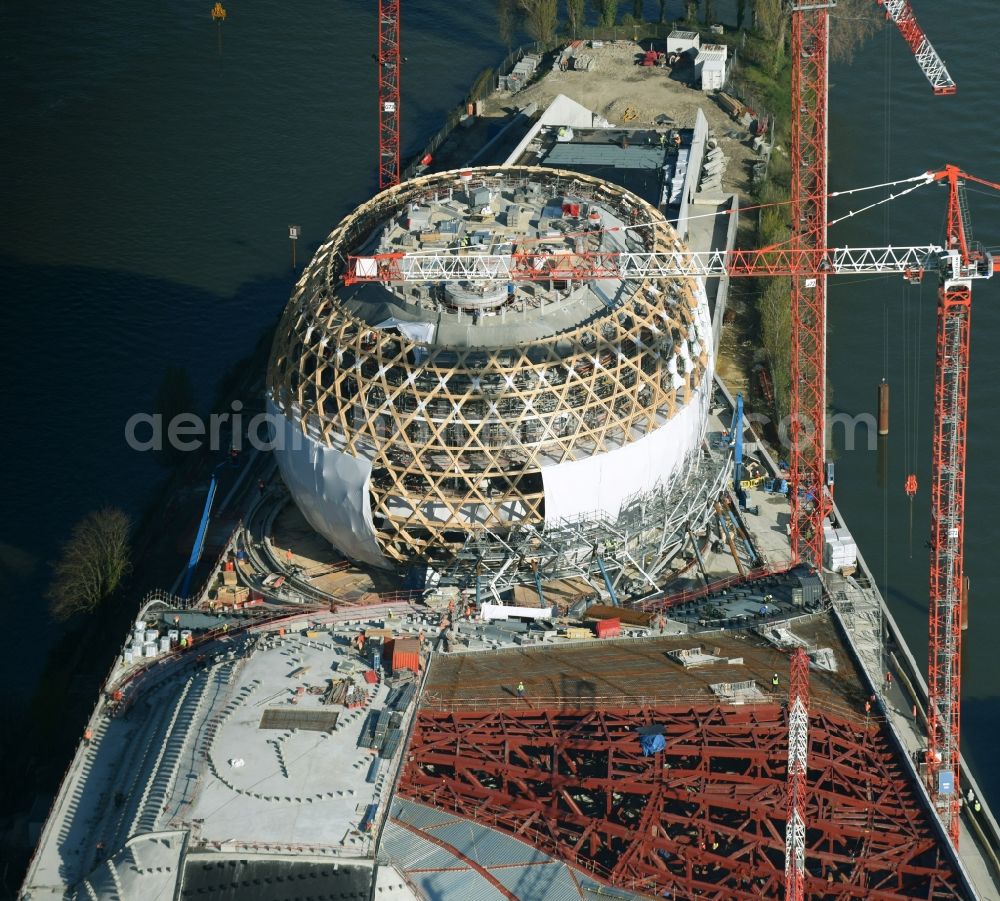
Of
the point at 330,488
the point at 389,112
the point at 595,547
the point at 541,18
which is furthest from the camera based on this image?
the point at 541,18

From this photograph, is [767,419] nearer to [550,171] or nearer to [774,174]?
[550,171]

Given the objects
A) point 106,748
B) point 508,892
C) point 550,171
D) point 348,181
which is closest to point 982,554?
point 550,171

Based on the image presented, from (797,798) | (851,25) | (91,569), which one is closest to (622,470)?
Result: (797,798)

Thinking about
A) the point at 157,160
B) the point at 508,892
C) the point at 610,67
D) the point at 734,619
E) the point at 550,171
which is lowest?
the point at 508,892

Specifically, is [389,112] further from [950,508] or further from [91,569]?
[950,508]

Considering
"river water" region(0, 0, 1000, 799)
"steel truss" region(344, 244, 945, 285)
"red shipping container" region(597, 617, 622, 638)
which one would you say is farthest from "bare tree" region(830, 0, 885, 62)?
"red shipping container" region(597, 617, 622, 638)

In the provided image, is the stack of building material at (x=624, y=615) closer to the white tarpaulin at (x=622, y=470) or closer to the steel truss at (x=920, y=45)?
the white tarpaulin at (x=622, y=470)

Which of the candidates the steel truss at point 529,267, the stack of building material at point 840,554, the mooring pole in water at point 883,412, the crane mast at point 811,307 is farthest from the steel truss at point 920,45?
the stack of building material at point 840,554
